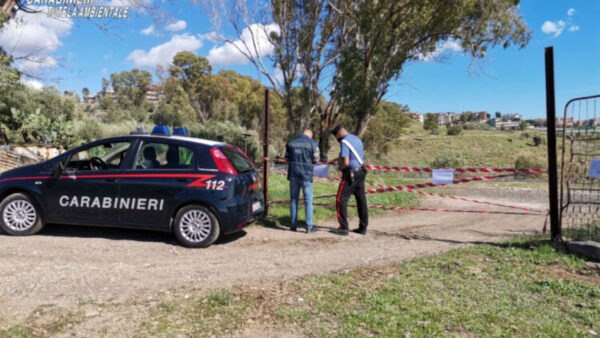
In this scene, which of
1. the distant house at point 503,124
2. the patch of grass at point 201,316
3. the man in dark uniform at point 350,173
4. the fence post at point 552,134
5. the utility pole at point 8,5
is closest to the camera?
the patch of grass at point 201,316

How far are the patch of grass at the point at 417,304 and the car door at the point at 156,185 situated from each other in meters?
2.32

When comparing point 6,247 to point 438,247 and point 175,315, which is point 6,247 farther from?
point 438,247

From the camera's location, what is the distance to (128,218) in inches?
241

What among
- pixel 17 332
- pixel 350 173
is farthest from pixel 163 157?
pixel 17 332

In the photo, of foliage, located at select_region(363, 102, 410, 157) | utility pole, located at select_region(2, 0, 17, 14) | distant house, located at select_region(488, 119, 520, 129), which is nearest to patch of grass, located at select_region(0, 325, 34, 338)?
utility pole, located at select_region(2, 0, 17, 14)

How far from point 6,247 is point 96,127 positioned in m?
17.2

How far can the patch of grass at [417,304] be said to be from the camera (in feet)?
11.2

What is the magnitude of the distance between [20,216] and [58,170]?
98cm

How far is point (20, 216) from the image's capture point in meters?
6.34

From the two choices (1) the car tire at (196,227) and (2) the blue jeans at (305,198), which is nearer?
(1) the car tire at (196,227)

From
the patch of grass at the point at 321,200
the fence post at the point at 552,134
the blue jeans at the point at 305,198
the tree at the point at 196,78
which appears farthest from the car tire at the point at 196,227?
the tree at the point at 196,78

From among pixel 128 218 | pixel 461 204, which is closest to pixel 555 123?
pixel 461 204

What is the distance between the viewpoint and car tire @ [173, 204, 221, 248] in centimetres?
595

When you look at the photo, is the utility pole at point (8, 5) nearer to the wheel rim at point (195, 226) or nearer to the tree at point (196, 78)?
the wheel rim at point (195, 226)
